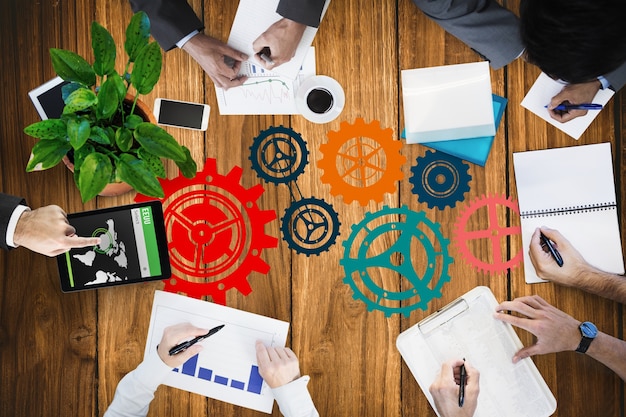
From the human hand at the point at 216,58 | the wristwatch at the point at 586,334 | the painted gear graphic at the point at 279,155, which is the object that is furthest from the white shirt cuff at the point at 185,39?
the wristwatch at the point at 586,334

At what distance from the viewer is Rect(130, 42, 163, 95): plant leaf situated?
944 millimetres

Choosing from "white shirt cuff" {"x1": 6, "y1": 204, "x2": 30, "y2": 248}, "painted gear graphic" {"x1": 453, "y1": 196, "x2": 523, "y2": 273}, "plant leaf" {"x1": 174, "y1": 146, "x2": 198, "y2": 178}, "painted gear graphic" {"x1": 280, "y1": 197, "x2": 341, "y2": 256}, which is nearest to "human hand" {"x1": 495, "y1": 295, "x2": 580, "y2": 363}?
"painted gear graphic" {"x1": 453, "y1": 196, "x2": 523, "y2": 273}

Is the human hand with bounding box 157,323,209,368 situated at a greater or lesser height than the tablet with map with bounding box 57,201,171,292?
lesser

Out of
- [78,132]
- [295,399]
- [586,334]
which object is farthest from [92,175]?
[586,334]

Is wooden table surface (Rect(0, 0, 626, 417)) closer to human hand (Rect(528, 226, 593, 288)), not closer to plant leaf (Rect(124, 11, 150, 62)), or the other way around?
human hand (Rect(528, 226, 593, 288))

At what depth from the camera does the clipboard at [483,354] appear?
1.37 metres

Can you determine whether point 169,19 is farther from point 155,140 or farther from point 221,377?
point 221,377

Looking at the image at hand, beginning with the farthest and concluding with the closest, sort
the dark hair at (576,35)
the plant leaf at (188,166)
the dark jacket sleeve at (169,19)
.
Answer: the dark jacket sleeve at (169,19) → the plant leaf at (188,166) → the dark hair at (576,35)

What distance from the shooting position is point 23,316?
1.40 m

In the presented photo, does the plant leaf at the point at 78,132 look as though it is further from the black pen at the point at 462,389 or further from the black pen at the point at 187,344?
the black pen at the point at 462,389

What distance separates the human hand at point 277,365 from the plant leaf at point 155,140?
61cm

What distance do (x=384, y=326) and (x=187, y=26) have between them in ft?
3.07

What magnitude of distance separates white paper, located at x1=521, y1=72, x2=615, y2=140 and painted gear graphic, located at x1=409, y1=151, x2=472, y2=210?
0.24 meters

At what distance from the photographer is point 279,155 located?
1390 mm
